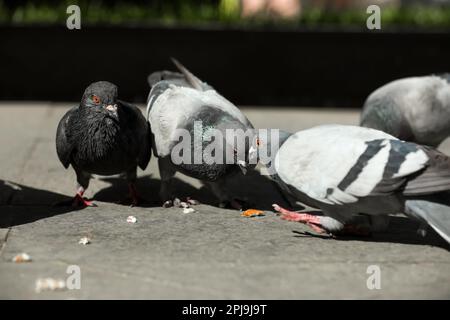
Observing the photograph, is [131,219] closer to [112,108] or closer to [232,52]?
[112,108]

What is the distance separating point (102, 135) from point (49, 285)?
1490mm

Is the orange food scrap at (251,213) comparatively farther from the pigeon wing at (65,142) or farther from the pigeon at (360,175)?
the pigeon wing at (65,142)

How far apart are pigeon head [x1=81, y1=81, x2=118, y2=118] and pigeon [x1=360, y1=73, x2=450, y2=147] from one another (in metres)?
2.34

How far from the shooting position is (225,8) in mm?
9680

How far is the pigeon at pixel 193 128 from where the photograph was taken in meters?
5.40

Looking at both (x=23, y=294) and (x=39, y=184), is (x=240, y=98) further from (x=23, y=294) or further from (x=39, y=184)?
(x=23, y=294)

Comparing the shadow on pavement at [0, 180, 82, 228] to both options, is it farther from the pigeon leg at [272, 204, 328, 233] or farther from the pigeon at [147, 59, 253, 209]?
the pigeon leg at [272, 204, 328, 233]

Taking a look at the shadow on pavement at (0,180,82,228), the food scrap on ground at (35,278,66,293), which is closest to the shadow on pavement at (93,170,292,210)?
the shadow on pavement at (0,180,82,228)

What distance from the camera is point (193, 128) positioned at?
5.48 m

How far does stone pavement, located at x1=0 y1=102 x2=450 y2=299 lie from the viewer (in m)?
4.27

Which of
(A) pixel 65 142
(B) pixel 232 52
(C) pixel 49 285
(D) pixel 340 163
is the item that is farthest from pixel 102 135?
(B) pixel 232 52

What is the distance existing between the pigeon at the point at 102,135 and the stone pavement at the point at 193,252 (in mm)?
369

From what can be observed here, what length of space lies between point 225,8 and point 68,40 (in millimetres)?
1929

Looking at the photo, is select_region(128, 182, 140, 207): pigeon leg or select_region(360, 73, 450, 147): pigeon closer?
select_region(128, 182, 140, 207): pigeon leg
